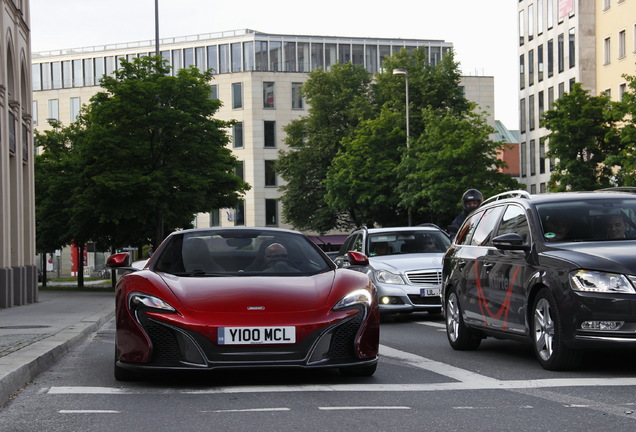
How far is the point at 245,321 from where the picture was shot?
26.6 ft

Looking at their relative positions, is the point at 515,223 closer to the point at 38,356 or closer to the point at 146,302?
the point at 146,302

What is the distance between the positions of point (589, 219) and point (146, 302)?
412 cm

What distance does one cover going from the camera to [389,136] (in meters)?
61.2

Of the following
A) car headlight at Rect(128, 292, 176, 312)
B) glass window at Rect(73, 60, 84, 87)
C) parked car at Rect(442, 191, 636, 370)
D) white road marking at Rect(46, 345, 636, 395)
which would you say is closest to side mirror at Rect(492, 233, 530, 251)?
parked car at Rect(442, 191, 636, 370)

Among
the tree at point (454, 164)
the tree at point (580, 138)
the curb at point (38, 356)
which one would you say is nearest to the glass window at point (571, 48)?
the tree at point (454, 164)

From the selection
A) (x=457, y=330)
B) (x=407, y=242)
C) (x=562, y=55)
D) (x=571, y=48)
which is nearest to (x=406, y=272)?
(x=407, y=242)

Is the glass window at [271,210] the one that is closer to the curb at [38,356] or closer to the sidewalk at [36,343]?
the sidewalk at [36,343]

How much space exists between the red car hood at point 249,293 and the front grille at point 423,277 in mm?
8449

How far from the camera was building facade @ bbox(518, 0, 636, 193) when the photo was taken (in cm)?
6150

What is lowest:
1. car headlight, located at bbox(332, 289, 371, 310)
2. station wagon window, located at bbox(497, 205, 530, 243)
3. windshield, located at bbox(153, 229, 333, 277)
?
car headlight, located at bbox(332, 289, 371, 310)

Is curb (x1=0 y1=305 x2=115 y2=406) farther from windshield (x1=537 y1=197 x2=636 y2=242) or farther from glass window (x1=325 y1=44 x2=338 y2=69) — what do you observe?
glass window (x1=325 y1=44 x2=338 y2=69)

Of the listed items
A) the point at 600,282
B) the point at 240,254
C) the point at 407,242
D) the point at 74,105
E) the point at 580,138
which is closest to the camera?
the point at 600,282

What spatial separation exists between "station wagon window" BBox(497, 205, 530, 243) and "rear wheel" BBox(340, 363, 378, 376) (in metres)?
2.11

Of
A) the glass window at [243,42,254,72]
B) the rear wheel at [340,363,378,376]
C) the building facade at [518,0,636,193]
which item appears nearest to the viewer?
the rear wheel at [340,363,378,376]
